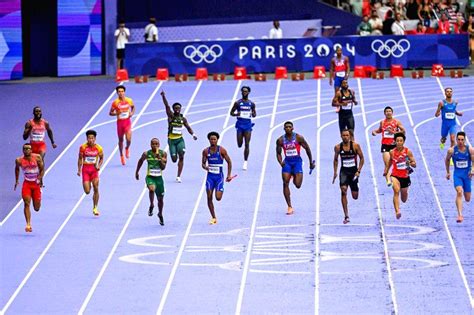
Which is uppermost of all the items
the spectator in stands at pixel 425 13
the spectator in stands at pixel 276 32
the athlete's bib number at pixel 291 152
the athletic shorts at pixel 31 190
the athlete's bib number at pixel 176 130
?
the spectator in stands at pixel 425 13

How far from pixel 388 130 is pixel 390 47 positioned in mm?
15747

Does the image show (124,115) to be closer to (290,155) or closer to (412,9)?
(290,155)

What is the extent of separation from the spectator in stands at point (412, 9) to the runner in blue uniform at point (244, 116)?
1807 centimetres

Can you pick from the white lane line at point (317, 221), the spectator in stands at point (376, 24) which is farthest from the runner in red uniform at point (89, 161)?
the spectator in stands at point (376, 24)

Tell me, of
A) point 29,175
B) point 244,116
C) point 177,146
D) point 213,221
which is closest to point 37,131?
point 177,146

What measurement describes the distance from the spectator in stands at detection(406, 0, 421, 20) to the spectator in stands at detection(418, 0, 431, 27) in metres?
0.24

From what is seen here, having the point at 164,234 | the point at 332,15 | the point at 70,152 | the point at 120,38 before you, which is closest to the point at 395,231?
the point at 164,234

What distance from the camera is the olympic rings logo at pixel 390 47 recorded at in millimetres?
44562

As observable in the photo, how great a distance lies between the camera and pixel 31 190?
1041 inches

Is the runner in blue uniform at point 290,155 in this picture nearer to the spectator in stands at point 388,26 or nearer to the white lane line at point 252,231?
the white lane line at point 252,231

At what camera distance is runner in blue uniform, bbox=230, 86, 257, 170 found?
31312 millimetres

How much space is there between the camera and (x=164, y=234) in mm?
26578

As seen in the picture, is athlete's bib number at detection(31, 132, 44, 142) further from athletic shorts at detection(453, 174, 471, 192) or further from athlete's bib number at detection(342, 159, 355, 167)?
athletic shorts at detection(453, 174, 471, 192)

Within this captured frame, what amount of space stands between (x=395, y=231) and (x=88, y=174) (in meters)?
5.79
